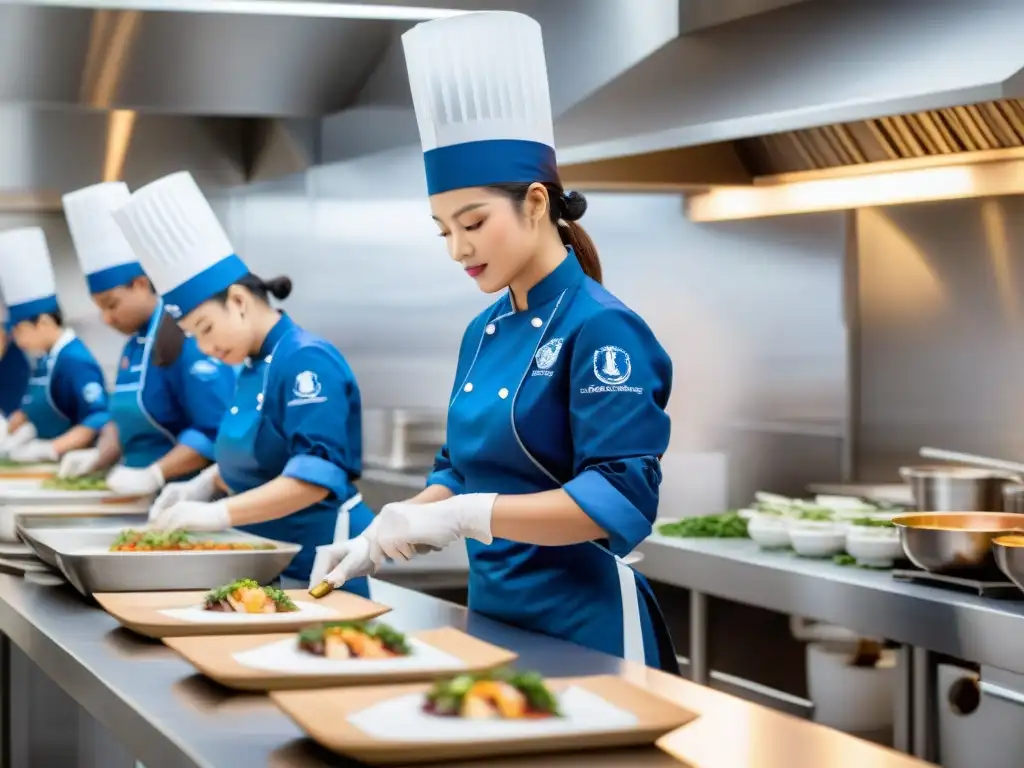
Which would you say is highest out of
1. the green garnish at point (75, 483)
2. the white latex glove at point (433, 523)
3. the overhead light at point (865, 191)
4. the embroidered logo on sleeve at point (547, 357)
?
the overhead light at point (865, 191)

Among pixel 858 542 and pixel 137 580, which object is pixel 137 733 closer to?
pixel 137 580

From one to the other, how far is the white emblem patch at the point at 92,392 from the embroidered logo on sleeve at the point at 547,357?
4.32 meters

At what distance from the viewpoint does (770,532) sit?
11.4 feet

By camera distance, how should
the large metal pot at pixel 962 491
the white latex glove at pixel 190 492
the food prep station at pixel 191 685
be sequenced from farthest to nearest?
1. the large metal pot at pixel 962 491
2. the white latex glove at pixel 190 492
3. the food prep station at pixel 191 685

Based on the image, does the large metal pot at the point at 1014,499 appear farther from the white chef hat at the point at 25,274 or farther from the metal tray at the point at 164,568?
the white chef hat at the point at 25,274

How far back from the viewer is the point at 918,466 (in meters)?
3.87

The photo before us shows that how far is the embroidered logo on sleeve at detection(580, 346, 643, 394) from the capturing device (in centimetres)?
184

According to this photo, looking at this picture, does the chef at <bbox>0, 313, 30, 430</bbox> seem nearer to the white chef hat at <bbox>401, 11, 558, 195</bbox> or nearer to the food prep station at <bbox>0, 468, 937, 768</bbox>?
the food prep station at <bbox>0, 468, 937, 768</bbox>

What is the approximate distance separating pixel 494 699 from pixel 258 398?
1605 millimetres

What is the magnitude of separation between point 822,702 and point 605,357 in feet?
5.70

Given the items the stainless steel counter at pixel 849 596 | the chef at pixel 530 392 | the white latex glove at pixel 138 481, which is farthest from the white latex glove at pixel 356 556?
the white latex glove at pixel 138 481

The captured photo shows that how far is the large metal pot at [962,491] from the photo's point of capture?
327 cm

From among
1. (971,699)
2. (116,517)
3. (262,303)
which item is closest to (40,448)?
(116,517)

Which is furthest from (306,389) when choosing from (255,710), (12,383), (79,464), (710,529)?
(12,383)
